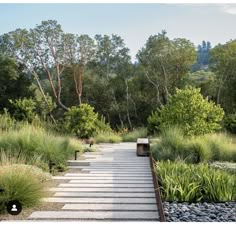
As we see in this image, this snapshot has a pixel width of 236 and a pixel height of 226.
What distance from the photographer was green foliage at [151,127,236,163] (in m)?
6.81

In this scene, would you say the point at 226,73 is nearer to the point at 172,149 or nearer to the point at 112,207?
the point at 172,149

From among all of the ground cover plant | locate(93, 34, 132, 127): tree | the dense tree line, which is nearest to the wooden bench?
the ground cover plant

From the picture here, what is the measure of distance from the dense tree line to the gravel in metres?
11.1

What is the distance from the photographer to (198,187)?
453 cm

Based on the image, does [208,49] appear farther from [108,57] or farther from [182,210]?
[182,210]

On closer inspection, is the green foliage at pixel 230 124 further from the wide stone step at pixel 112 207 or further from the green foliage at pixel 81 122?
the wide stone step at pixel 112 207

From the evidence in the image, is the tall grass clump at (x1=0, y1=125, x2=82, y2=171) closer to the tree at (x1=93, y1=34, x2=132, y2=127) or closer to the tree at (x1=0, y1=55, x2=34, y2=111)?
the tree at (x1=93, y1=34, x2=132, y2=127)

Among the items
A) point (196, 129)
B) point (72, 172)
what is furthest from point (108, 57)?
point (72, 172)

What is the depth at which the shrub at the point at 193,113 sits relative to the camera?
848 cm

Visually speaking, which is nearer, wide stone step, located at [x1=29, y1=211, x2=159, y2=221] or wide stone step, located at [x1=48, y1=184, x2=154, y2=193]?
wide stone step, located at [x1=29, y1=211, x2=159, y2=221]

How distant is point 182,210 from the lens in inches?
150

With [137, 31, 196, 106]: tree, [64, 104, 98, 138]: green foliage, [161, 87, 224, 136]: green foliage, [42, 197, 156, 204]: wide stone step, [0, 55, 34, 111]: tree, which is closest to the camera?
[42, 197, 156, 204]: wide stone step

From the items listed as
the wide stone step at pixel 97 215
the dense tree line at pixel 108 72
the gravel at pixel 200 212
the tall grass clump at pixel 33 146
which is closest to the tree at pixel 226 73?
the dense tree line at pixel 108 72

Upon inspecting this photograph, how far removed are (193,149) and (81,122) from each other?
202 inches
